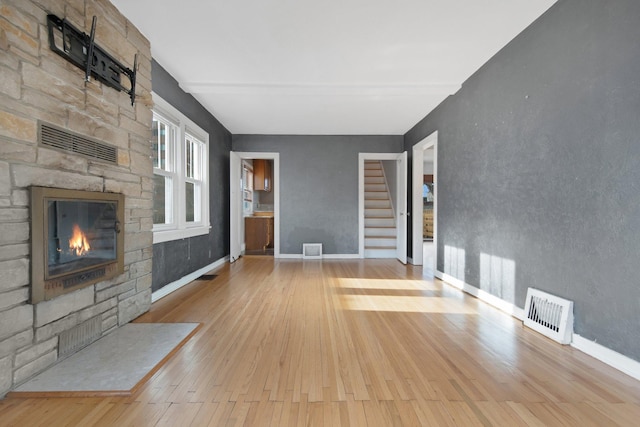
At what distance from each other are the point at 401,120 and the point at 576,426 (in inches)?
185

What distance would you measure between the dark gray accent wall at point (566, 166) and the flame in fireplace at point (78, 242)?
3476 millimetres

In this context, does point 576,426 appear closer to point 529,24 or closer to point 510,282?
point 510,282

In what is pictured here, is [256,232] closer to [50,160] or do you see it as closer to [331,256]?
[331,256]

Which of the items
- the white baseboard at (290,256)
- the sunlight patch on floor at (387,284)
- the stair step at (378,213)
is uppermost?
the stair step at (378,213)

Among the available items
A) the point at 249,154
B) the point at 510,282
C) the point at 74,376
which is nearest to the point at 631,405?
the point at 510,282

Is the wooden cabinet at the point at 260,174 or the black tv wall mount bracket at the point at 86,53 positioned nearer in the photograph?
the black tv wall mount bracket at the point at 86,53

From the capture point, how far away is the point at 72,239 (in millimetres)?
1979

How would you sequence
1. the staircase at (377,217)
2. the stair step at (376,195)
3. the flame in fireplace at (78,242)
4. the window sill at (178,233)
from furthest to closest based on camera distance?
1. the stair step at (376,195)
2. the staircase at (377,217)
3. the window sill at (178,233)
4. the flame in fireplace at (78,242)

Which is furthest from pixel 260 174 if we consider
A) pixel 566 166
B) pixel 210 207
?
pixel 566 166

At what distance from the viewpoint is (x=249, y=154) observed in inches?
242

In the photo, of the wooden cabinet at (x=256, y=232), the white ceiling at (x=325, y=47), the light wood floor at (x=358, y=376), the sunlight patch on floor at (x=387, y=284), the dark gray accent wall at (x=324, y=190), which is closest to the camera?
the light wood floor at (x=358, y=376)

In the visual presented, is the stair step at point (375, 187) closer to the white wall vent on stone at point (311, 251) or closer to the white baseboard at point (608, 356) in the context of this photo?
the white wall vent on stone at point (311, 251)

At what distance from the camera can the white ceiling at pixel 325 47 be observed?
2.42m

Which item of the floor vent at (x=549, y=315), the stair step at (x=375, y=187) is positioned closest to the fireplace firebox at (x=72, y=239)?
the floor vent at (x=549, y=315)
